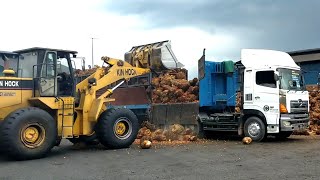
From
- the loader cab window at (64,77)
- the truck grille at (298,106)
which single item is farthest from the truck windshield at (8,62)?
the truck grille at (298,106)

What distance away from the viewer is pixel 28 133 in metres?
11.5

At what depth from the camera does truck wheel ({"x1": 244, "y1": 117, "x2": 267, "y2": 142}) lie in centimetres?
1542

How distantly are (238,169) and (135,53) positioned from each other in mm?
7484

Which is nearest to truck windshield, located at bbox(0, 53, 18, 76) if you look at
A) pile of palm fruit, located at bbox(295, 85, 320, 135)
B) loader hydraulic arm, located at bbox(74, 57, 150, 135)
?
loader hydraulic arm, located at bbox(74, 57, 150, 135)

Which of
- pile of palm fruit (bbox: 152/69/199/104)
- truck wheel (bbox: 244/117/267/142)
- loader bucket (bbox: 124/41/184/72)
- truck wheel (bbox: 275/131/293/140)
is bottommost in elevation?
truck wheel (bbox: 275/131/293/140)

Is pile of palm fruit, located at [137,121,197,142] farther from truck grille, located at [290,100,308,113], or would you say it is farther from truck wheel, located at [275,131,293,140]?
truck grille, located at [290,100,308,113]

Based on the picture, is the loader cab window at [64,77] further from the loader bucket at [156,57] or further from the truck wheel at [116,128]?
the loader bucket at [156,57]

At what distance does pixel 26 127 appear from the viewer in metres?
11.4

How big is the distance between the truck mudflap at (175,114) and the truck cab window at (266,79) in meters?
2.78

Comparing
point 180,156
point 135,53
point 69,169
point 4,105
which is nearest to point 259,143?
point 180,156

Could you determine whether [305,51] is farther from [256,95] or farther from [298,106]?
[256,95]

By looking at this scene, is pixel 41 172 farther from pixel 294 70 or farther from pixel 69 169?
pixel 294 70

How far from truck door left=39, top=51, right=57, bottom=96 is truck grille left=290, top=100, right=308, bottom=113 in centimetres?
823

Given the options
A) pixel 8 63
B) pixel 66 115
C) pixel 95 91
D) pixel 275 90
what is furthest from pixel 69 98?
pixel 275 90
